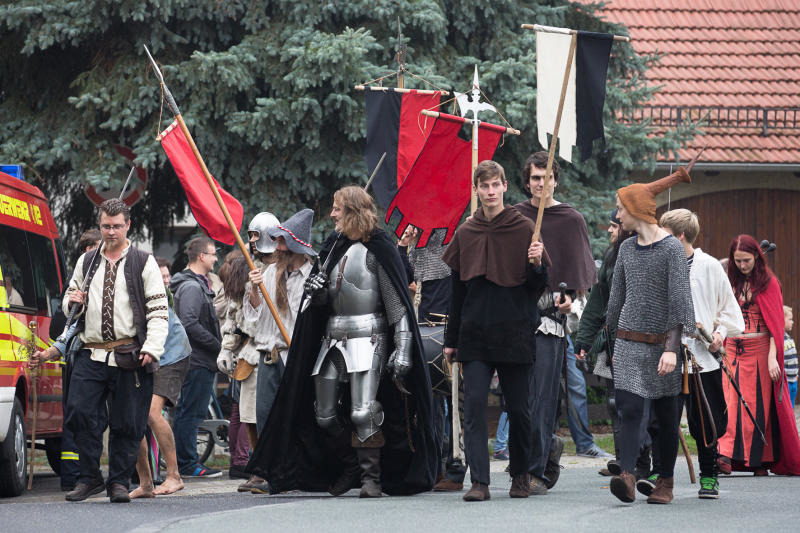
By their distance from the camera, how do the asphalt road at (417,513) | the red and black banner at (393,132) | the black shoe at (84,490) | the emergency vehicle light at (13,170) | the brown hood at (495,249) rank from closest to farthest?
the asphalt road at (417,513)
the brown hood at (495,249)
the black shoe at (84,490)
the emergency vehicle light at (13,170)
the red and black banner at (393,132)

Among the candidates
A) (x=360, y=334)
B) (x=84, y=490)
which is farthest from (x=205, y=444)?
(x=360, y=334)

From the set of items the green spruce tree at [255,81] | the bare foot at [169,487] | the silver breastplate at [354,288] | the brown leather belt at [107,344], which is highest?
the green spruce tree at [255,81]

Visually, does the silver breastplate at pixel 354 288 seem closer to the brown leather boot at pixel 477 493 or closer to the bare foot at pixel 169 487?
the brown leather boot at pixel 477 493

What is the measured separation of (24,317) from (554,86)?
440 centimetres

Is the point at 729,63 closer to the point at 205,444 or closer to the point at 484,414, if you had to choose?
the point at 205,444

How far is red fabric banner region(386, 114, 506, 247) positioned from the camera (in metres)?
10.5

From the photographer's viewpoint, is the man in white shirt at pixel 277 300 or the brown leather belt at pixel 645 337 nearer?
the brown leather belt at pixel 645 337

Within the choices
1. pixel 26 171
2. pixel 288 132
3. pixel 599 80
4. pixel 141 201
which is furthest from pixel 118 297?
pixel 141 201

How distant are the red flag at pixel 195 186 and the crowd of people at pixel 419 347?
412mm

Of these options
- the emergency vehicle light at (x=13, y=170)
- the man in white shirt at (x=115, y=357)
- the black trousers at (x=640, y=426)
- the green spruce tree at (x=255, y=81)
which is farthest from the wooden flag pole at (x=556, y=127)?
the green spruce tree at (x=255, y=81)

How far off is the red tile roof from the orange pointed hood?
476 inches

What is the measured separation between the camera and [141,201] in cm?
1709

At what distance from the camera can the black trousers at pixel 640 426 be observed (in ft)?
26.6

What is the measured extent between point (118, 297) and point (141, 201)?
821 cm
